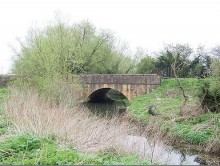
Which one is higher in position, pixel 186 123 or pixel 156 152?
pixel 186 123

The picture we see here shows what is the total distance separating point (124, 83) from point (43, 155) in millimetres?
23168

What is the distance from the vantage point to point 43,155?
7.14m

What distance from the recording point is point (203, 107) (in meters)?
16.2

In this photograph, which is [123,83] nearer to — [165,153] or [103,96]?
[103,96]

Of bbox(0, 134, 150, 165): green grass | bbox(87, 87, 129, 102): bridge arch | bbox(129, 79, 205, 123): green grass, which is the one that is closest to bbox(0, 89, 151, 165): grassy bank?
bbox(0, 134, 150, 165): green grass

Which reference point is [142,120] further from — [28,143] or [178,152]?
[28,143]

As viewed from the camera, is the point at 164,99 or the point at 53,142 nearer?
the point at 53,142

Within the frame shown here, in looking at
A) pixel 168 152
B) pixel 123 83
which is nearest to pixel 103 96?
pixel 123 83

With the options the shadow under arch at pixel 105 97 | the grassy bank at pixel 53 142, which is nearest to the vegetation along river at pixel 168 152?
the grassy bank at pixel 53 142

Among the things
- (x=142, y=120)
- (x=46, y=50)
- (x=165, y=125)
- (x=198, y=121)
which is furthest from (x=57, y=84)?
(x=198, y=121)

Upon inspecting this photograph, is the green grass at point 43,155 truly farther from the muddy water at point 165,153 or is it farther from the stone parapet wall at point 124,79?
the stone parapet wall at point 124,79

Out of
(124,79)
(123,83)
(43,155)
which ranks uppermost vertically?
(124,79)

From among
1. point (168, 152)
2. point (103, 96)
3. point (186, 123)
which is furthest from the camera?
point (103, 96)

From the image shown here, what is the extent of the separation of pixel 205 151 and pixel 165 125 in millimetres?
3114
